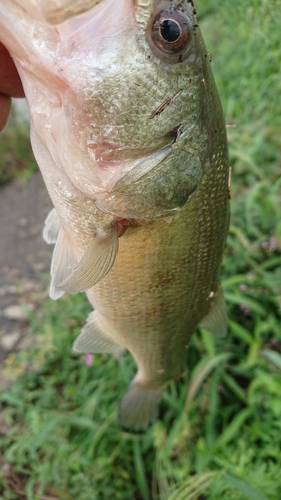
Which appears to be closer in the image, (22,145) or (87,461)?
(87,461)

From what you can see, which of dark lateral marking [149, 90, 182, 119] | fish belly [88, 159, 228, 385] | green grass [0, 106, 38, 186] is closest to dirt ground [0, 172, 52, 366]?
green grass [0, 106, 38, 186]

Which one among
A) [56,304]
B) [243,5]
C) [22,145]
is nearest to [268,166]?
[243,5]

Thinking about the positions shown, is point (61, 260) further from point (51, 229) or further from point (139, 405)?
point (139, 405)

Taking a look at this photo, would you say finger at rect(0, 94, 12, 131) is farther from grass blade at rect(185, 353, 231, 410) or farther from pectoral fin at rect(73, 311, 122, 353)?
grass blade at rect(185, 353, 231, 410)

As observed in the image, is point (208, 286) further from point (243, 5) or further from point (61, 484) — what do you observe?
point (243, 5)

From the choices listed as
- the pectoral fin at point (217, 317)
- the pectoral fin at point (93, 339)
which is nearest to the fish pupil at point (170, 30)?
the pectoral fin at point (217, 317)

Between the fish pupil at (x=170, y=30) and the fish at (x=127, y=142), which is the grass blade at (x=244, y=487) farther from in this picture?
the fish pupil at (x=170, y=30)
